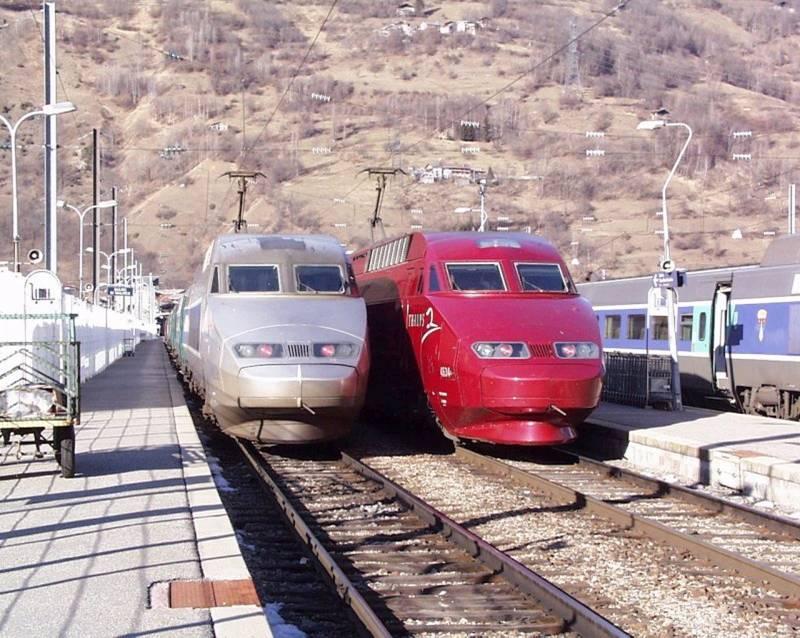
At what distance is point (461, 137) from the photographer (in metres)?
105

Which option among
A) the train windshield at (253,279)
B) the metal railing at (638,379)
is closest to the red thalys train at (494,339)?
the train windshield at (253,279)

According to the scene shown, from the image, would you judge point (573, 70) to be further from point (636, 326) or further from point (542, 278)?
point (542, 278)

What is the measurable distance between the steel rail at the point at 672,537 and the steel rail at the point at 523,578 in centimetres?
158

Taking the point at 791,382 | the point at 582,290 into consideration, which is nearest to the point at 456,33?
the point at 582,290

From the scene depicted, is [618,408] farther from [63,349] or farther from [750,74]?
[750,74]

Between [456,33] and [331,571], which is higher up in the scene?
[456,33]

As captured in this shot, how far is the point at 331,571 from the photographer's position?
9.25 meters

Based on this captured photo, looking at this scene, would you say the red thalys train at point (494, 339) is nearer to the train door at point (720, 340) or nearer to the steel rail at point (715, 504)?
the steel rail at point (715, 504)

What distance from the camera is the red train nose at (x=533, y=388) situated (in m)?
14.9

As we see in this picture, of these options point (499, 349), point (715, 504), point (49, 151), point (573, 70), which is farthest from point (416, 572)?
point (573, 70)

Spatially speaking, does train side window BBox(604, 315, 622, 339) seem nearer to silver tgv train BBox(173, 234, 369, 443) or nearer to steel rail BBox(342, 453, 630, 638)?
silver tgv train BBox(173, 234, 369, 443)

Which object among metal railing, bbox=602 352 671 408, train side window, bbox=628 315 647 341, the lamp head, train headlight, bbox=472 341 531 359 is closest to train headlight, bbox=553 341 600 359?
train headlight, bbox=472 341 531 359

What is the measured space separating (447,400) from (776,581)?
7229 millimetres

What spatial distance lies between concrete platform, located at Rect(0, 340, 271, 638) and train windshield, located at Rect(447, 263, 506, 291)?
13.7 ft
